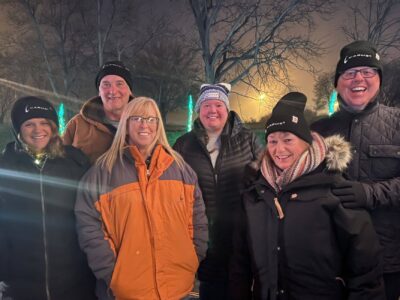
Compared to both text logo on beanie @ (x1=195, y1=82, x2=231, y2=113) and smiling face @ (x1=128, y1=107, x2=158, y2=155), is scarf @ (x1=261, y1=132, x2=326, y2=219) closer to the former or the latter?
smiling face @ (x1=128, y1=107, x2=158, y2=155)

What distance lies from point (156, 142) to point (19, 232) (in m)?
1.21

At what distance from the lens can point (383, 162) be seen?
2174 mm

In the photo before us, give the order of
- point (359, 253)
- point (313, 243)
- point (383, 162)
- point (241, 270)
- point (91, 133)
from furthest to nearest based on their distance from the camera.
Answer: point (91, 133)
point (383, 162)
point (241, 270)
point (313, 243)
point (359, 253)

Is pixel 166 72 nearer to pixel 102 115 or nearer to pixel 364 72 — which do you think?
pixel 102 115

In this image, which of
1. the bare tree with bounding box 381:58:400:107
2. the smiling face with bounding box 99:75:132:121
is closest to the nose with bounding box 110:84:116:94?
the smiling face with bounding box 99:75:132:121

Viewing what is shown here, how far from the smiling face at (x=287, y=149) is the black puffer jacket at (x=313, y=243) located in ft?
0.52

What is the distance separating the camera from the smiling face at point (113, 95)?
118 inches

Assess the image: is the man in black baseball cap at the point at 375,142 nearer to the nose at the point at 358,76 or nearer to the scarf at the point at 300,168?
the nose at the point at 358,76

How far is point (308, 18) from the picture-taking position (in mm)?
7566

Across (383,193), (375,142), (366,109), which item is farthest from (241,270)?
(366,109)

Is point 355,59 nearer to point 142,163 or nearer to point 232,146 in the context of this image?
point 232,146

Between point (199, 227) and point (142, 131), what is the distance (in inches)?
35.2

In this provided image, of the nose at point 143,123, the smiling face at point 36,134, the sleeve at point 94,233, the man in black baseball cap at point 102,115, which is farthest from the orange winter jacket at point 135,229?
the man in black baseball cap at point 102,115

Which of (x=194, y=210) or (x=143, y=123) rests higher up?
(x=143, y=123)
